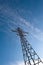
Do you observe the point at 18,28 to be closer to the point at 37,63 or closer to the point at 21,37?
the point at 21,37

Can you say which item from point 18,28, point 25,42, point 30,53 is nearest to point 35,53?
point 30,53

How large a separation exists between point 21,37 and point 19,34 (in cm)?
135

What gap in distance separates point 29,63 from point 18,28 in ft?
44.7

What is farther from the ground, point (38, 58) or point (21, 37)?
point (21, 37)

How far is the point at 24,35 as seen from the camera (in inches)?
2566

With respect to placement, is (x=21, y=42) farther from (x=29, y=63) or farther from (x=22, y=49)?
(x=29, y=63)

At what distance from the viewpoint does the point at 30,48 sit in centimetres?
6344

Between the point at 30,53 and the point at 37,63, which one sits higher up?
the point at 30,53

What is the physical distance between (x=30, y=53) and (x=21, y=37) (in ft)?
23.4

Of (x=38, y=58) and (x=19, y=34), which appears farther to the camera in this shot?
(x=19, y=34)

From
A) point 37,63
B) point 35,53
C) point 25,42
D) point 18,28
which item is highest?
point 18,28

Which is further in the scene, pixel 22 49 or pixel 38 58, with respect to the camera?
pixel 22 49

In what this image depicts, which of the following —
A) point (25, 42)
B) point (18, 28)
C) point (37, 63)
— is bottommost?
point (37, 63)

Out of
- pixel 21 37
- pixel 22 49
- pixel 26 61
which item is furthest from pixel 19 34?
pixel 26 61
